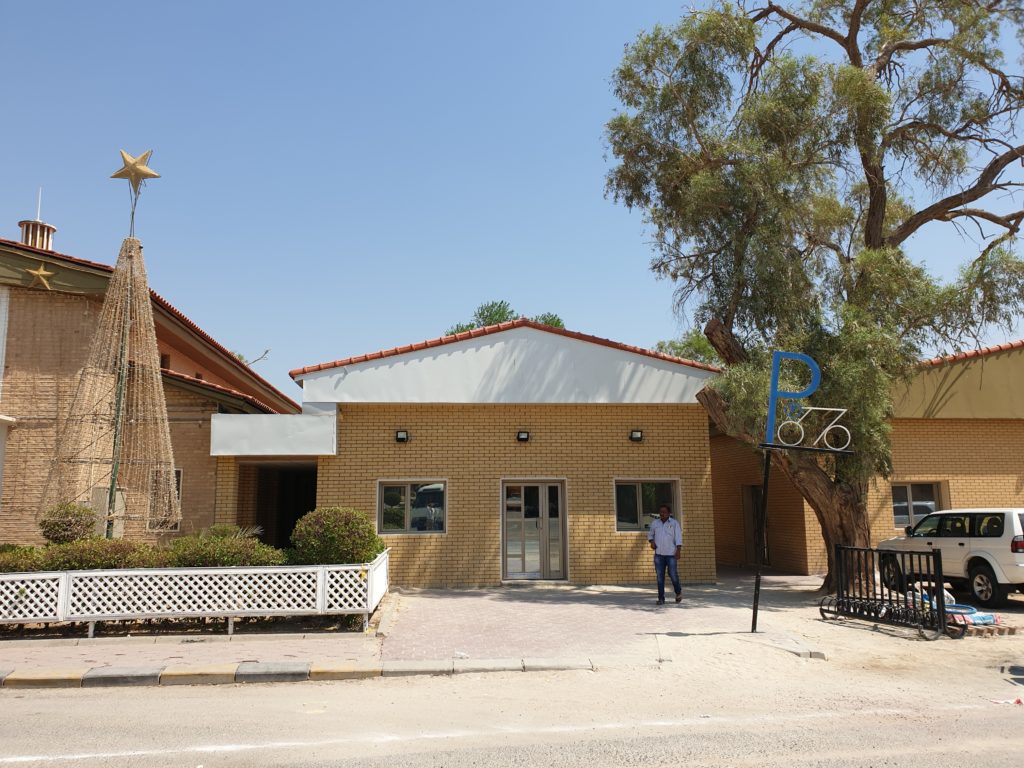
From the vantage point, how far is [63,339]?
1491 cm

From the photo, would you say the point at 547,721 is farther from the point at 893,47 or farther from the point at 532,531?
the point at 893,47

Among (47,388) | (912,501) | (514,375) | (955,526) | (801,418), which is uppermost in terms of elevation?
(514,375)

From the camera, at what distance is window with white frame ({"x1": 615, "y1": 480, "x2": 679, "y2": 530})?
15547 millimetres

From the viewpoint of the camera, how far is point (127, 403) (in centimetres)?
1321

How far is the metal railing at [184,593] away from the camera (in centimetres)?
995

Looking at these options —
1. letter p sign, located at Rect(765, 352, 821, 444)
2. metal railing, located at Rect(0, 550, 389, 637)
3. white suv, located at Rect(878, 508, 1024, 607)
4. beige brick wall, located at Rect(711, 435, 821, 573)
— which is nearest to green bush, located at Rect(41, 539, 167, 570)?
metal railing, located at Rect(0, 550, 389, 637)

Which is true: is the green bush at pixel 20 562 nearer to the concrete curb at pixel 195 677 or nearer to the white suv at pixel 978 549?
the concrete curb at pixel 195 677

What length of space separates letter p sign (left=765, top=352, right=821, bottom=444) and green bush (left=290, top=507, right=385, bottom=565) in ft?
19.8

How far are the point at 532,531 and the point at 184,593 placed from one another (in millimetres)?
7141

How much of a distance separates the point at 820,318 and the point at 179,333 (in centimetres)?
1484

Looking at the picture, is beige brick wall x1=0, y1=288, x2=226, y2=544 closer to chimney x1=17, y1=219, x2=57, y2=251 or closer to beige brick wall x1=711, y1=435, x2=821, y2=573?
chimney x1=17, y1=219, x2=57, y2=251

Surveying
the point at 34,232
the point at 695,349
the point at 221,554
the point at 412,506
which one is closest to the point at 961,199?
the point at 412,506

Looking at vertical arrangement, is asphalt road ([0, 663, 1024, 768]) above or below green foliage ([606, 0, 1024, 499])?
below

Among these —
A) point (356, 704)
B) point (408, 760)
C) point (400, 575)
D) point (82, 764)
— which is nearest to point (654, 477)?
point (400, 575)
